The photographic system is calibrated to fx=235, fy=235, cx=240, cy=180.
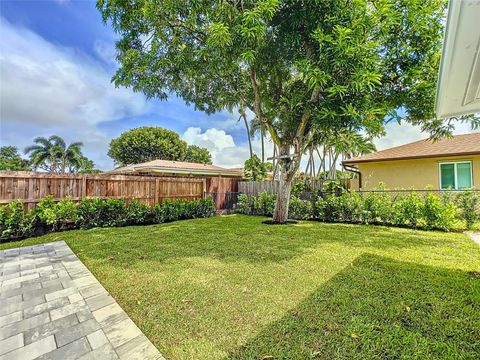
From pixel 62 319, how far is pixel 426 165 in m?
13.7

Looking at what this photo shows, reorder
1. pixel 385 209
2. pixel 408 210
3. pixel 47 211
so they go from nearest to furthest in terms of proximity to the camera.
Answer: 1. pixel 47 211
2. pixel 408 210
3. pixel 385 209

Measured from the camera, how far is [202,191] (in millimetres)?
11023

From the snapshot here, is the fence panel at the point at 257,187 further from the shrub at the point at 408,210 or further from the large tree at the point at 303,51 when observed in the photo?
the shrub at the point at 408,210

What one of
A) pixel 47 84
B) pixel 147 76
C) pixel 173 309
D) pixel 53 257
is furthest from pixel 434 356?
pixel 47 84

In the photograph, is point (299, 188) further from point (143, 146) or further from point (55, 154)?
point (143, 146)

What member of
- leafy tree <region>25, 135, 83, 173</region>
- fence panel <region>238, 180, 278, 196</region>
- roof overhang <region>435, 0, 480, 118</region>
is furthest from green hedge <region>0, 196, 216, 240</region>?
leafy tree <region>25, 135, 83, 173</region>

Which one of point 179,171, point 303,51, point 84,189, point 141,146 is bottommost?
point 84,189

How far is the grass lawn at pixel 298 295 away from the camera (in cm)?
197

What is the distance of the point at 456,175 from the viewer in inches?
403

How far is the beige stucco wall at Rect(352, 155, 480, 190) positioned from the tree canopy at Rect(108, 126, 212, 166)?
24.0 metres

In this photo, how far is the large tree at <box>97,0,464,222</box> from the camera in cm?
529

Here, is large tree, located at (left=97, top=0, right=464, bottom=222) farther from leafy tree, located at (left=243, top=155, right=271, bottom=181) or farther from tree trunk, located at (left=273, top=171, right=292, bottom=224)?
leafy tree, located at (left=243, top=155, right=271, bottom=181)

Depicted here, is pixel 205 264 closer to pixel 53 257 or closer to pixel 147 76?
pixel 53 257

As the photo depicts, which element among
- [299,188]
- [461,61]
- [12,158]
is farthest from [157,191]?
[12,158]
